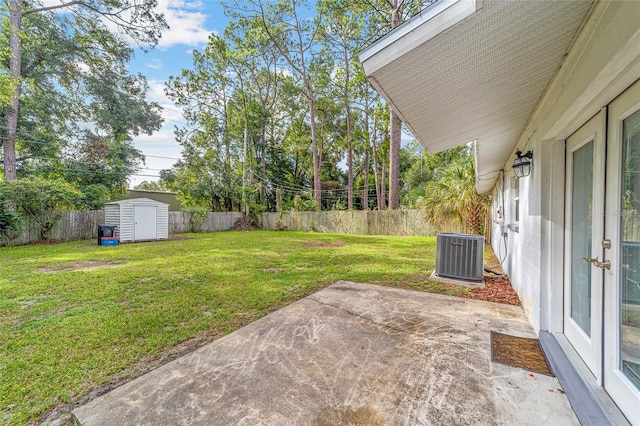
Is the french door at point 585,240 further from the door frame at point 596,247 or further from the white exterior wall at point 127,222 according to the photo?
the white exterior wall at point 127,222

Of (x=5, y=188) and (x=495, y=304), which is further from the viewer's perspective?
(x=5, y=188)

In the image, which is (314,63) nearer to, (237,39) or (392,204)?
(237,39)

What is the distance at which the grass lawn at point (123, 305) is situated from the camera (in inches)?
78.2

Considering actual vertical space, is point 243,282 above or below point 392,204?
below

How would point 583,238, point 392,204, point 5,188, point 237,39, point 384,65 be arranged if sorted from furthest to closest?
point 237,39 → point 392,204 → point 5,188 → point 583,238 → point 384,65

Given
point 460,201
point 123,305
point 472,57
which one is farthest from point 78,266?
point 460,201

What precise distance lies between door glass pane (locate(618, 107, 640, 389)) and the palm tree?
885 centimetres

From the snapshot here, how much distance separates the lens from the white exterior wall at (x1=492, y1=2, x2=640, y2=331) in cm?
128

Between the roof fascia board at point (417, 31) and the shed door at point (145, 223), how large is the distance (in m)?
12.0

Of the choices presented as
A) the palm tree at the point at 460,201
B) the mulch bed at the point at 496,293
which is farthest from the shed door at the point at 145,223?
the mulch bed at the point at 496,293

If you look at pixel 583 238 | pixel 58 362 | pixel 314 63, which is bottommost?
pixel 58 362

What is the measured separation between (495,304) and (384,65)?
3.43 m

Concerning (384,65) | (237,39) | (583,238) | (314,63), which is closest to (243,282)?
(384,65)

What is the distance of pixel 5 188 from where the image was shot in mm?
8812
